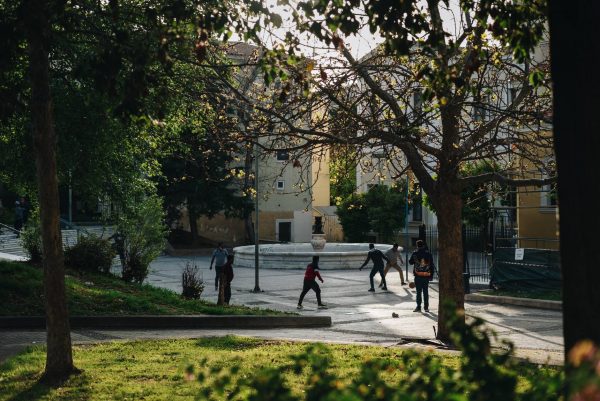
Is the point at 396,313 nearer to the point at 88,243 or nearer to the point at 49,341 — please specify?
the point at 88,243

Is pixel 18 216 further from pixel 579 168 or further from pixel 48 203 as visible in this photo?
pixel 579 168

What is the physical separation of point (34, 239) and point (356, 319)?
9.27 m

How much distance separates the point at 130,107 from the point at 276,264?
2862 cm

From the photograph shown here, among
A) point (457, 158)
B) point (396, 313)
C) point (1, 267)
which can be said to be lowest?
point (396, 313)

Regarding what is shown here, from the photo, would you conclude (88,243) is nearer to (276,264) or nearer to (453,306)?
(276,264)

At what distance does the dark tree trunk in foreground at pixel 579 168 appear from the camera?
4953mm

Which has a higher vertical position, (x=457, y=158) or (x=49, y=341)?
(x=457, y=158)

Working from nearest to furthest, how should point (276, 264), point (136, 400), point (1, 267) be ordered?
point (136, 400) → point (1, 267) → point (276, 264)

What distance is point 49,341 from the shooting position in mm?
9633

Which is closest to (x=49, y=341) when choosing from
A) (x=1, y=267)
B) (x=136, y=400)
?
(x=136, y=400)

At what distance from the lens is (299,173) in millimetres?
17672

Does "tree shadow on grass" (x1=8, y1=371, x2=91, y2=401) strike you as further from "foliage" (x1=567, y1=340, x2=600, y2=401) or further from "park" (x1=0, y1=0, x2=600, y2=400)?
"foliage" (x1=567, y1=340, x2=600, y2=401)

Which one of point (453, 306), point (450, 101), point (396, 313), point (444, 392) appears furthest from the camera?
point (396, 313)

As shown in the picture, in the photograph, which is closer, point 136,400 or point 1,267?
point 136,400
